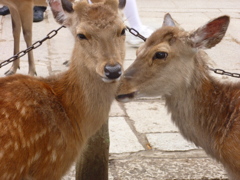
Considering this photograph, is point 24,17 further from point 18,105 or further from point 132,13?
point 18,105

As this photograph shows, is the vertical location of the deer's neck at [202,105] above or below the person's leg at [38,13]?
above

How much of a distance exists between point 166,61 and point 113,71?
1.88ft

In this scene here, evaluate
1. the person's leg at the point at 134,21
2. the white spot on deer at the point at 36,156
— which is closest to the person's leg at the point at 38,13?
the person's leg at the point at 134,21

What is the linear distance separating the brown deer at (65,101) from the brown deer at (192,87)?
23 cm

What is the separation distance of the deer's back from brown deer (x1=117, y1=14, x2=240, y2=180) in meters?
0.52

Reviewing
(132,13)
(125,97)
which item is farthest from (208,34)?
(132,13)

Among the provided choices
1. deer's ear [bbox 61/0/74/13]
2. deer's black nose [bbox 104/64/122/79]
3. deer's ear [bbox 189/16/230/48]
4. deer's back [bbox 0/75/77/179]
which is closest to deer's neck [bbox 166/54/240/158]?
deer's ear [bbox 189/16/230/48]

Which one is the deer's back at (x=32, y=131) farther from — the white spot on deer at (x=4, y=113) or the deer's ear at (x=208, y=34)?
the deer's ear at (x=208, y=34)

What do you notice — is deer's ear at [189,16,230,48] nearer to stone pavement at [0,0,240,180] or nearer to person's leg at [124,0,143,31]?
stone pavement at [0,0,240,180]

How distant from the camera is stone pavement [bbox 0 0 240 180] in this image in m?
4.36

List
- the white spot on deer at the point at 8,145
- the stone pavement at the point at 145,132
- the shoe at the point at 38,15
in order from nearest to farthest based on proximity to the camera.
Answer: the white spot on deer at the point at 8,145 < the stone pavement at the point at 145,132 < the shoe at the point at 38,15

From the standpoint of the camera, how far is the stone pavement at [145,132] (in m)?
4.36

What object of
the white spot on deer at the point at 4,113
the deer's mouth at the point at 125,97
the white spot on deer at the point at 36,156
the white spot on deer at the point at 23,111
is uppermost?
the white spot on deer at the point at 4,113

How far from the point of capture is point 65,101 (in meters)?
3.62
